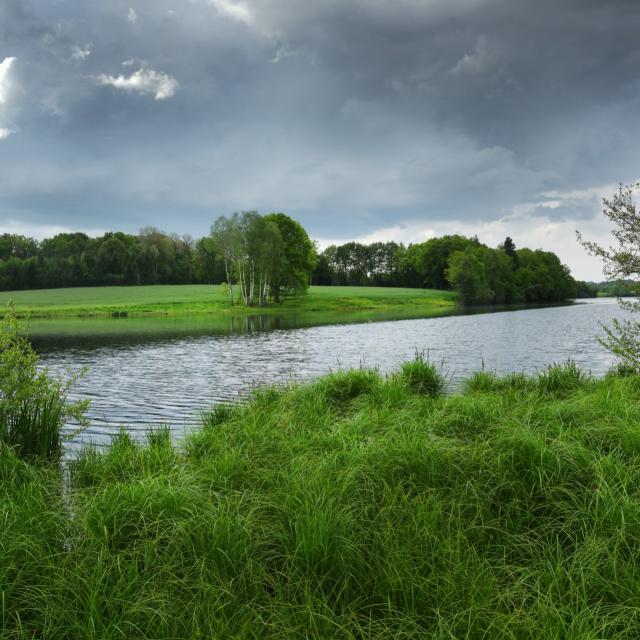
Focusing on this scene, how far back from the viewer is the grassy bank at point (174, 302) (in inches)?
2554

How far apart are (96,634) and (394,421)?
525 cm

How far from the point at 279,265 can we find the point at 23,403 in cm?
5632

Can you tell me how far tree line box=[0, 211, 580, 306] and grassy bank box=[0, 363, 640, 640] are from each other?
2258 inches

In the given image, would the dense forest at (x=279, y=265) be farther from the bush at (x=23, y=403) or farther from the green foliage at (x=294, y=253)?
the bush at (x=23, y=403)

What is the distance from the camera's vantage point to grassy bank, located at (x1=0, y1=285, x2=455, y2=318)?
64.9 metres

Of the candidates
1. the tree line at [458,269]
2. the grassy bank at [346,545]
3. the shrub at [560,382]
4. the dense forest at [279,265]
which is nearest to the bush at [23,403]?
the grassy bank at [346,545]

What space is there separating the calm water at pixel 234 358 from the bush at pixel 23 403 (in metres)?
0.73

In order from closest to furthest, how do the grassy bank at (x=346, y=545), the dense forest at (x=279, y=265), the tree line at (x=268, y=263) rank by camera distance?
the grassy bank at (x=346, y=545) < the tree line at (x=268, y=263) < the dense forest at (x=279, y=265)

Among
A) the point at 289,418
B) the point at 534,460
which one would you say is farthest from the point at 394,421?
the point at 534,460

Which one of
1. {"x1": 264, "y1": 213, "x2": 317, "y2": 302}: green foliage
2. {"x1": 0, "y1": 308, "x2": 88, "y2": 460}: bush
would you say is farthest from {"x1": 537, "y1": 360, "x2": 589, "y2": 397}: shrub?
{"x1": 264, "y1": 213, "x2": 317, "y2": 302}: green foliage

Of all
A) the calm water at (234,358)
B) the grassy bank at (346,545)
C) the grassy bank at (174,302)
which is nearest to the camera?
the grassy bank at (346,545)

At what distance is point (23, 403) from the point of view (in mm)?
7742

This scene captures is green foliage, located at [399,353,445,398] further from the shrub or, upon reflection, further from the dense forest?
the dense forest

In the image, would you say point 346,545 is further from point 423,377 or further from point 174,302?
point 174,302
